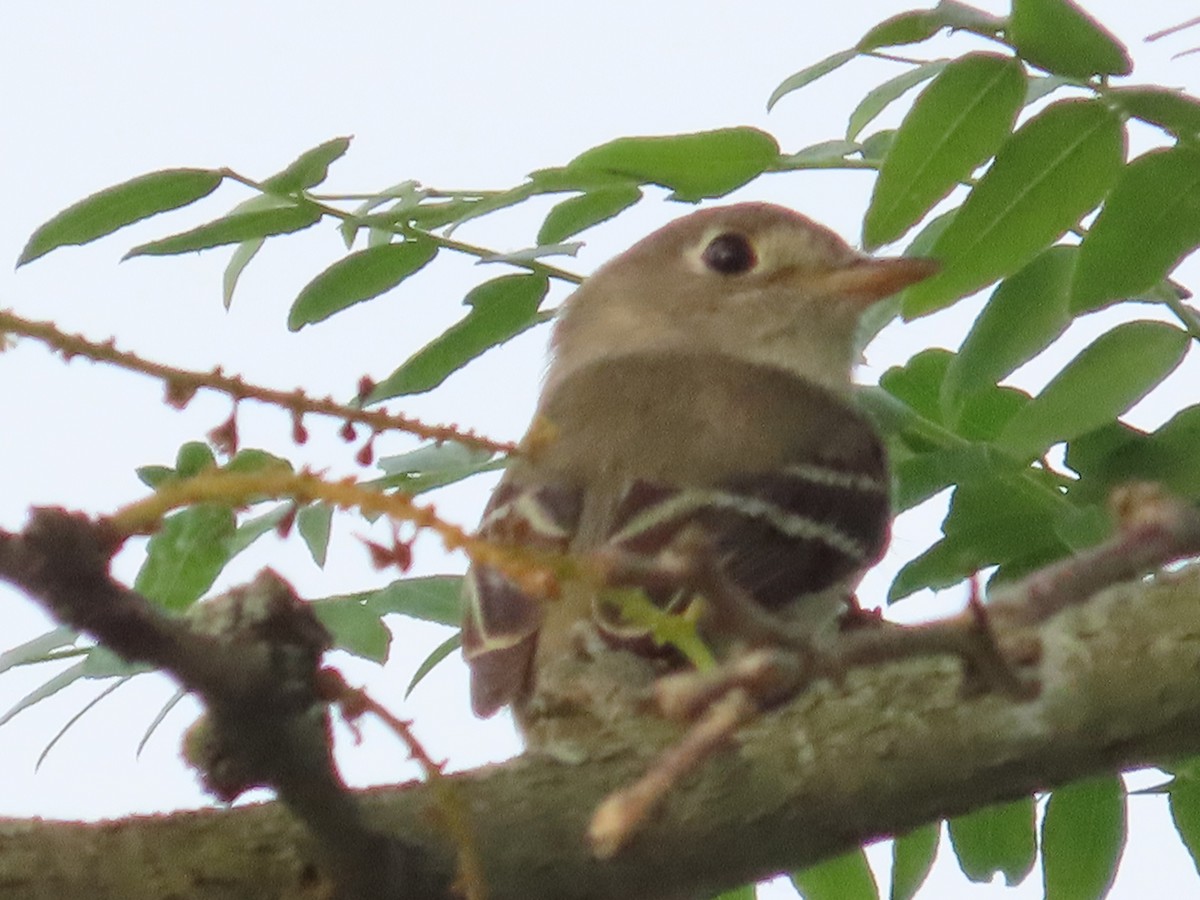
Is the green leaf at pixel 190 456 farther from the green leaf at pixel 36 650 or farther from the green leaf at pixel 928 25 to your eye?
the green leaf at pixel 928 25

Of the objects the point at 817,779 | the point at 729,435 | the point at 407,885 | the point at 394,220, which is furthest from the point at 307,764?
the point at 729,435

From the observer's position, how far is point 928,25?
193cm

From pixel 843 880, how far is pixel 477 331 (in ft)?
2.75

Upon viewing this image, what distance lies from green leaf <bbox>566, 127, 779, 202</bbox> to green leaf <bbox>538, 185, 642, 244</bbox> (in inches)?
5.4

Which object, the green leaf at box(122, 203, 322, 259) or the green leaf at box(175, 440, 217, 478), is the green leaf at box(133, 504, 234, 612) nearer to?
the green leaf at box(175, 440, 217, 478)

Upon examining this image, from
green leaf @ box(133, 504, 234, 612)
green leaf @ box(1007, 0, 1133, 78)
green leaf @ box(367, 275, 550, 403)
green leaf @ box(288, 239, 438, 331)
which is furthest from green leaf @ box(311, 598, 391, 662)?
green leaf @ box(1007, 0, 1133, 78)

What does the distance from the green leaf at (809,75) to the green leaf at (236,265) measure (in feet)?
2.36

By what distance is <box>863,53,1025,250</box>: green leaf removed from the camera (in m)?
1.95

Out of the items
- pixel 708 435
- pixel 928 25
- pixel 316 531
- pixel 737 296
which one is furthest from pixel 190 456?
pixel 737 296

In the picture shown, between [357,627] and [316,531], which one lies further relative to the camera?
[316,531]

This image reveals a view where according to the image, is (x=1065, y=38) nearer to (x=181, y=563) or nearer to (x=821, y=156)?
(x=821, y=156)

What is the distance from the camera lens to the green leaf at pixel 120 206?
2209 mm

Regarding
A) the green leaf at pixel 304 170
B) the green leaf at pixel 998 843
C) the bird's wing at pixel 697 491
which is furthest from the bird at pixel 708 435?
the green leaf at pixel 304 170

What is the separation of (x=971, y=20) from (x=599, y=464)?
2.84ft
